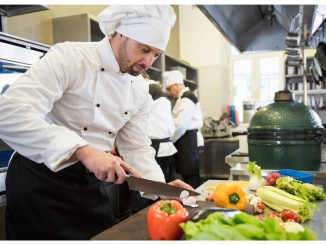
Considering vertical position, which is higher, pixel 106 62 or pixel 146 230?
pixel 106 62

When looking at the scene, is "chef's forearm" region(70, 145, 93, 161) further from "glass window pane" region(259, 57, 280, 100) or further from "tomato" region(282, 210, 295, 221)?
"glass window pane" region(259, 57, 280, 100)

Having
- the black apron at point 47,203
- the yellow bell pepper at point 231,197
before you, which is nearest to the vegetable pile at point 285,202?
the yellow bell pepper at point 231,197

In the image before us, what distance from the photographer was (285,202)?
3.89 ft

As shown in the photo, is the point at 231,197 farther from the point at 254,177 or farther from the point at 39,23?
the point at 39,23

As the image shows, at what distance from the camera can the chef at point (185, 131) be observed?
396cm

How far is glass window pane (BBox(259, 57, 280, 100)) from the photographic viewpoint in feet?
20.6

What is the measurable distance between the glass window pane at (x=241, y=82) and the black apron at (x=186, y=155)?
2977mm

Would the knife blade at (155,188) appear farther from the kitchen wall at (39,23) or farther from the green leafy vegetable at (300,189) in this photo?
the kitchen wall at (39,23)

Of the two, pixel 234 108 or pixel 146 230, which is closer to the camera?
pixel 146 230

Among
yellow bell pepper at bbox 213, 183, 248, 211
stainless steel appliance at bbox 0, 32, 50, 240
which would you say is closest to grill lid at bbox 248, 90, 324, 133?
yellow bell pepper at bbox 213, 183, 248, 211
